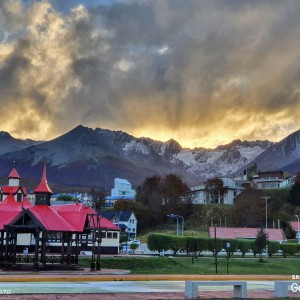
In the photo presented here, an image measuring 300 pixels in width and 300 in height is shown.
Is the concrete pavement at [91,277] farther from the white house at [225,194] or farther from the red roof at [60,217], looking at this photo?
the white house at [225,194]

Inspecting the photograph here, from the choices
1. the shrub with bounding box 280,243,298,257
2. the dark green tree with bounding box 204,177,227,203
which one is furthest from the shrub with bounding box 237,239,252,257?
the dark green tree with bounding box 204,177,227,203

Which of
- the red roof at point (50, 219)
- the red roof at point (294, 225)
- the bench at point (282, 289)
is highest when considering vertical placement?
the red roof at point (294, 225)

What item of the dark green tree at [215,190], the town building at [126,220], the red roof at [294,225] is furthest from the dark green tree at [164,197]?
the red roof at [294,225]

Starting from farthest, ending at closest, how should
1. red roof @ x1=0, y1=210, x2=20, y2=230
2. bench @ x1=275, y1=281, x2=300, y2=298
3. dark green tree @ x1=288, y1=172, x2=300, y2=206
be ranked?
1. dark green tree @ x1=288, y1=172, x2=300, y2=206
2. red roof @ x1=0, y1=210, x2=20, y2=230
3. bench @ x1=275, y1=281, x2=300, y2=298

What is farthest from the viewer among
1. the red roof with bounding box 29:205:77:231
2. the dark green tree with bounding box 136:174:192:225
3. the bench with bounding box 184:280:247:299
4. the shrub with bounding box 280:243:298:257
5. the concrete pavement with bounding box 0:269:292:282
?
the dark green tree with bounding box 136:174:192:225

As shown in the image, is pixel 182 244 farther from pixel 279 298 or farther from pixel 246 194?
pixel 246 194

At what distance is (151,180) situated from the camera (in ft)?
555

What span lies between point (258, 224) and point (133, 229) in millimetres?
31233

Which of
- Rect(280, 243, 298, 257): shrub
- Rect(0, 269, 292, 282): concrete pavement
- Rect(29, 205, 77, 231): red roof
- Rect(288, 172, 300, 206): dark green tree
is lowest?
Rect(0, 269, 292, 282): concrete pavement

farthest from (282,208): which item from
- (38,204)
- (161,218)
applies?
(38,204)

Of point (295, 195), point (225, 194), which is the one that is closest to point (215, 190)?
point (225, 194)

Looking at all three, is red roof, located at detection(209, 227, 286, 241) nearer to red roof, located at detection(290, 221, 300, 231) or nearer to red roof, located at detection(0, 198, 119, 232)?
red roof, located at detection(290, 221, 300, 231)

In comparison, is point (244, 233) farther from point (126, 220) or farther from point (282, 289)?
point (282, 289)

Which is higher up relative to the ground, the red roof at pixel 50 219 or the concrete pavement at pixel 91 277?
the red roof at pixel 50 219
